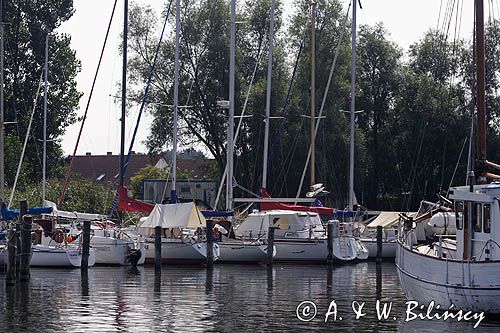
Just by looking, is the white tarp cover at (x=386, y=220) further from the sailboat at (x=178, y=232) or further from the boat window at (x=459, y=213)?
the boat window at (x=459, y=213)

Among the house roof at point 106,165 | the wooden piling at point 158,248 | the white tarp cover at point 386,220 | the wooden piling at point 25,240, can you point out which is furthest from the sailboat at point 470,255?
the house roof at point 106,165

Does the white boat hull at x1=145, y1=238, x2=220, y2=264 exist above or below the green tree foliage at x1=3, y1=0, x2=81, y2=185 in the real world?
below

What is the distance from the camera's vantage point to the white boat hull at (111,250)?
51700 mm

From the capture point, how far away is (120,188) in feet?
176

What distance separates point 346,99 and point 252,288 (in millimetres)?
37551

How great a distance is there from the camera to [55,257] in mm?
49188

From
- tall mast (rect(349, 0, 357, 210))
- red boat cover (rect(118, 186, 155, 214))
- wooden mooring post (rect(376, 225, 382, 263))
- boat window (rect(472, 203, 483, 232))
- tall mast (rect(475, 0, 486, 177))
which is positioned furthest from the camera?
tall mast (rect(349, 0, 357, 210))

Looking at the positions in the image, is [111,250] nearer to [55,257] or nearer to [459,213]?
[55,257]

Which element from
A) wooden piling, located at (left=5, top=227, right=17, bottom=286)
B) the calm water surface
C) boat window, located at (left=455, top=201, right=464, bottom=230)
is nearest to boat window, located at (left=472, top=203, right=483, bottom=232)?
boat window, located at (left=455, top=201, right=464, bottom=230)

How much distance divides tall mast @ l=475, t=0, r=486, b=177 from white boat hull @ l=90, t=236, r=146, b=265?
22.7 m

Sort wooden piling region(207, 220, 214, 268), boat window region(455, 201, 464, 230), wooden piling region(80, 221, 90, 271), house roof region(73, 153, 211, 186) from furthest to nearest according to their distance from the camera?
house roof region(73, 153, 211, 186), wooden piling region(207, 220, 214, 268), wooden piling region(80, 221, 90, 271), boat window region(455, 201, 464, 230)

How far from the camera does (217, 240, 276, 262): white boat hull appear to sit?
54312 millimetres

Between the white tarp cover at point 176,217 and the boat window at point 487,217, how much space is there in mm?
22232

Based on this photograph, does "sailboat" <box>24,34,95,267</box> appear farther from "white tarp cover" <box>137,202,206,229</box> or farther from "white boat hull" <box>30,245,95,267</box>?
"white tarp cover" <box>137,202,206,229</box>
